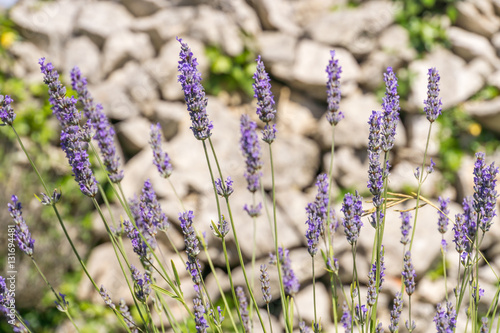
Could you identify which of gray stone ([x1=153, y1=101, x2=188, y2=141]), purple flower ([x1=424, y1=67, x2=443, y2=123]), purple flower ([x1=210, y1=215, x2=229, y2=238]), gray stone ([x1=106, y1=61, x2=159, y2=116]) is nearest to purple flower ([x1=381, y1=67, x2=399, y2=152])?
purple flower ([x1=424, y1=67, x2=443, y2=123])

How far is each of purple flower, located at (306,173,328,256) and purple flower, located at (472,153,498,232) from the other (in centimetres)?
46

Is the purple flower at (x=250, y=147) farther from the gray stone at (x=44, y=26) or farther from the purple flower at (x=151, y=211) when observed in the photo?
the gray stone at (x=44, y=26)

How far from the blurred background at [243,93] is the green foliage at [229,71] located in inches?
0.5

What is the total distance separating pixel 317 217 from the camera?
1.47 m

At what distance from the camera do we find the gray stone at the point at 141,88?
194 inches

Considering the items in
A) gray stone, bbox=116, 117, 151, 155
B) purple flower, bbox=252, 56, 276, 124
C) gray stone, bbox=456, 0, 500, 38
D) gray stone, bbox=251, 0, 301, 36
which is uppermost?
gray stone, bbox=456, 0, 500, 38

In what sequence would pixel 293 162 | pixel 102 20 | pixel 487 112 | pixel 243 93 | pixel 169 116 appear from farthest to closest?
pixel 102 20 < pixel 243 93 < pixel 169 116 < pixel 293 162 < pixel 487 112

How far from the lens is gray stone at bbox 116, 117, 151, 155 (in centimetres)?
481

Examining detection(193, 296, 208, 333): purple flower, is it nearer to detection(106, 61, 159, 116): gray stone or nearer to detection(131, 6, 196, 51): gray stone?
detection(106, 61, 159, 116): gray stone

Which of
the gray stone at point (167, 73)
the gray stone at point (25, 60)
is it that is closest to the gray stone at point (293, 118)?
the gray stone at point (167, 73)

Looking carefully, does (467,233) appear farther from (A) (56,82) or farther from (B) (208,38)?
(B) (208,38)

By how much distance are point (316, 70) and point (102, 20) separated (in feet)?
8.42

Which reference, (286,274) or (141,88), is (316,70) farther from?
(286,274)

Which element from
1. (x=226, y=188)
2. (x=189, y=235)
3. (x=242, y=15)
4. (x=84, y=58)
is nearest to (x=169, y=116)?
(x=84, y=58)
